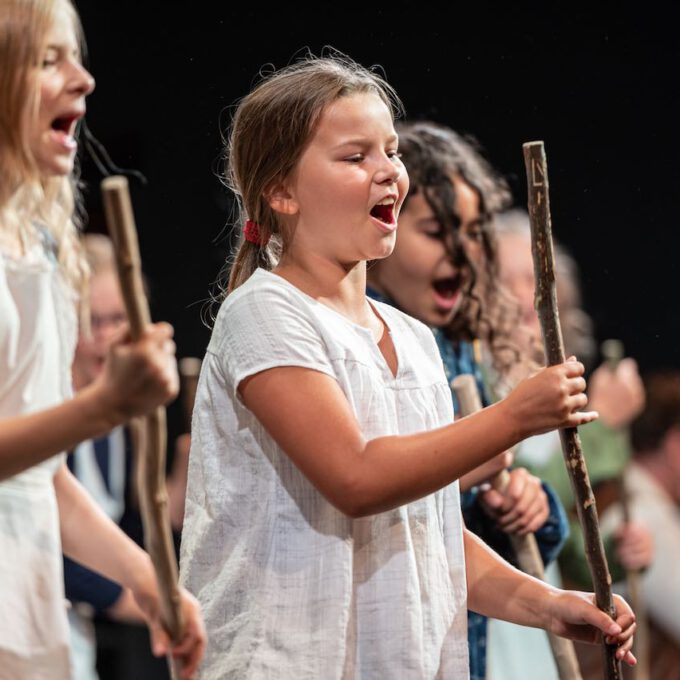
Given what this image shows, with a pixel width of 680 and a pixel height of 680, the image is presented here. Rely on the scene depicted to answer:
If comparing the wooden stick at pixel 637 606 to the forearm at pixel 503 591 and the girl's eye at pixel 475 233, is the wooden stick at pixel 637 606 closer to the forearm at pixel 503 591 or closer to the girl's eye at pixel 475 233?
the girl's eye at pixel 475 233

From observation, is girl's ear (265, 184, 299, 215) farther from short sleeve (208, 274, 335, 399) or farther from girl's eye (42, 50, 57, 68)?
girl's eye (42, 50, 57, 68)

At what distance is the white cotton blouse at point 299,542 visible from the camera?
48.0 inches

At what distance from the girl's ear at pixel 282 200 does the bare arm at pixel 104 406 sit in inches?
13.7

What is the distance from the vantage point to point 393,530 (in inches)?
49.8

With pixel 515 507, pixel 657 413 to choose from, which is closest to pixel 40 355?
pixel 515 507

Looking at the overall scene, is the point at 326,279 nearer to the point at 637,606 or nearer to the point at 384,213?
the point at 384,213

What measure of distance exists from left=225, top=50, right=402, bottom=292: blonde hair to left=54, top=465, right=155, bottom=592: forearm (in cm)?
28

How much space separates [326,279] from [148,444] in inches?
12.7

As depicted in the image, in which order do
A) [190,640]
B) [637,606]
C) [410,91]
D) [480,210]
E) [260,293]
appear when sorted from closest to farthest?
[190,640]
[260,293]
[480,210]
[410,91]
[637,606]

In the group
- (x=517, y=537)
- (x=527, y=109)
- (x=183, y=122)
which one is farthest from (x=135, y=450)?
(x=527, y=109)

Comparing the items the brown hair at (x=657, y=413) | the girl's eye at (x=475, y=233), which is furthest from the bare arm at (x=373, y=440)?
the brown hair at (x=657, y=413)

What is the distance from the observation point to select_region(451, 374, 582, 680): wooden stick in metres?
1.81

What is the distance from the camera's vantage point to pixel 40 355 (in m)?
1.24

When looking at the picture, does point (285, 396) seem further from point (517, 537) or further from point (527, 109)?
point (527, 109)
